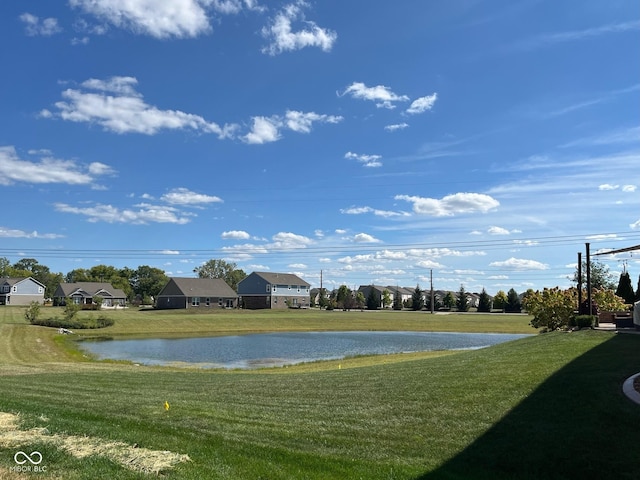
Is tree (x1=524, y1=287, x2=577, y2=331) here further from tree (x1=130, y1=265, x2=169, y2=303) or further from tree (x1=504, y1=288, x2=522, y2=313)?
tree (x1=130, y1=265, x2=169, y2=303)

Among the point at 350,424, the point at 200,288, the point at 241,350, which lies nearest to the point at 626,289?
the point at 241,350

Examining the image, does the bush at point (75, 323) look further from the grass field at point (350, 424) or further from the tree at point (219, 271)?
the tree at point (219, 271)

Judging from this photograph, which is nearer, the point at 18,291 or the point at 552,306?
the point at 552,306

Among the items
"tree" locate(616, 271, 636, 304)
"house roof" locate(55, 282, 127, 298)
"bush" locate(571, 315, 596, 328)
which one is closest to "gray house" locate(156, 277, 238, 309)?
"house roof" locate(55, 282, 127, 298)

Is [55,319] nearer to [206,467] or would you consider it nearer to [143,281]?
[206,467]

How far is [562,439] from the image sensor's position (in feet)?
25.0

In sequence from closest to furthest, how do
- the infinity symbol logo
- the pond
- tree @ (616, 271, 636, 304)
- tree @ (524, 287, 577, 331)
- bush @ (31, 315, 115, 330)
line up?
the infinity symbol logo
the pond
tree @ (524, 287, 577, 331)
bush @ (31, 315, 115, 330)
tree @ (616, 271, 636, 304)

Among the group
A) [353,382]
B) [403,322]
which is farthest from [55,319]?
[353,382]

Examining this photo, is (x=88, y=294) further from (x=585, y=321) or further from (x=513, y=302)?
(x=585, y=321)

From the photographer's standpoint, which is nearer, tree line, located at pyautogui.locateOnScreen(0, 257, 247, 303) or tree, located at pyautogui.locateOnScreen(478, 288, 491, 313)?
tree, located at pyautogui.locateOnScreen(478, 288, 491, 313)

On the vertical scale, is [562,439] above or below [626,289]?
below

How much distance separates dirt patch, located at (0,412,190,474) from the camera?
6.30 meters
